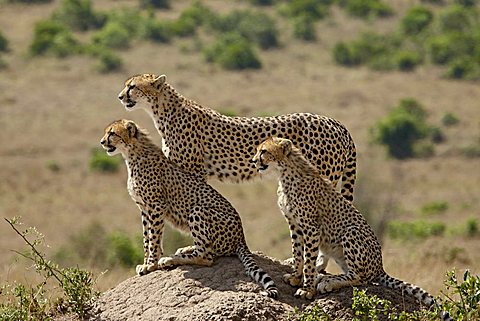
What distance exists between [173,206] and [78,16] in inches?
1826

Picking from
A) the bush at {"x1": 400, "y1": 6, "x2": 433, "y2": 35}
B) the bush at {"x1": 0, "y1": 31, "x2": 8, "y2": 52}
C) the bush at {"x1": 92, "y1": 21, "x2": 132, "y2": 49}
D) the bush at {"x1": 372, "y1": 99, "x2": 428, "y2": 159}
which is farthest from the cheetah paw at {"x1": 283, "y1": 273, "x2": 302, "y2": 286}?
the bush at {"x1": 400, "y1": 6, "x2": 433, "y2": 35}

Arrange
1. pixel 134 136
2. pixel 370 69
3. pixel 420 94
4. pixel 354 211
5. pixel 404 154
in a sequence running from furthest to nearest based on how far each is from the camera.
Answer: pixel 370 69
pixel 420 94
pixel 404 154
pixel 134 136
pixel 354 211

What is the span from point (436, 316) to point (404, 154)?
1289 inches

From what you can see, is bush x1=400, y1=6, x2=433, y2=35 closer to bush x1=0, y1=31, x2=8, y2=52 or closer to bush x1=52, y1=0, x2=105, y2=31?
bush x1=52, y1=0, x2=105, y2=31

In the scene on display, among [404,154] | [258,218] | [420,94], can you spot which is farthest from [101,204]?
[420,94]

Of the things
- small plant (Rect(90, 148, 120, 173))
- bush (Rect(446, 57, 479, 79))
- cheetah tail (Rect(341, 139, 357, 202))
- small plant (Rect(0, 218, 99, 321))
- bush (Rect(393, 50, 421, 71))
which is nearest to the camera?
small plant (Rect(0, 218, 99, 321))

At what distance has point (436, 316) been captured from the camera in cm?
710

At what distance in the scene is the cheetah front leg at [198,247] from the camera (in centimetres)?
780

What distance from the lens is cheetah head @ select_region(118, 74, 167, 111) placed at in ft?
27.6

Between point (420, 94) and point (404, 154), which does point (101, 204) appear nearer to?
point (404, 154)

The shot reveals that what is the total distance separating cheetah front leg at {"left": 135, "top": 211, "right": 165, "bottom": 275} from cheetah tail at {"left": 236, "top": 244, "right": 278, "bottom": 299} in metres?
0.60

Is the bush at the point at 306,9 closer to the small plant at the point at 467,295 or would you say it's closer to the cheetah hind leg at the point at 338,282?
the cheetah hind leg at the point at 338,282

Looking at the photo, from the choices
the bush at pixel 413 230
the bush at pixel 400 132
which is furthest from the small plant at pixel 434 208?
the bush at pixel 400 132

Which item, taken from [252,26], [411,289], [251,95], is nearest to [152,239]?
[411,289]
